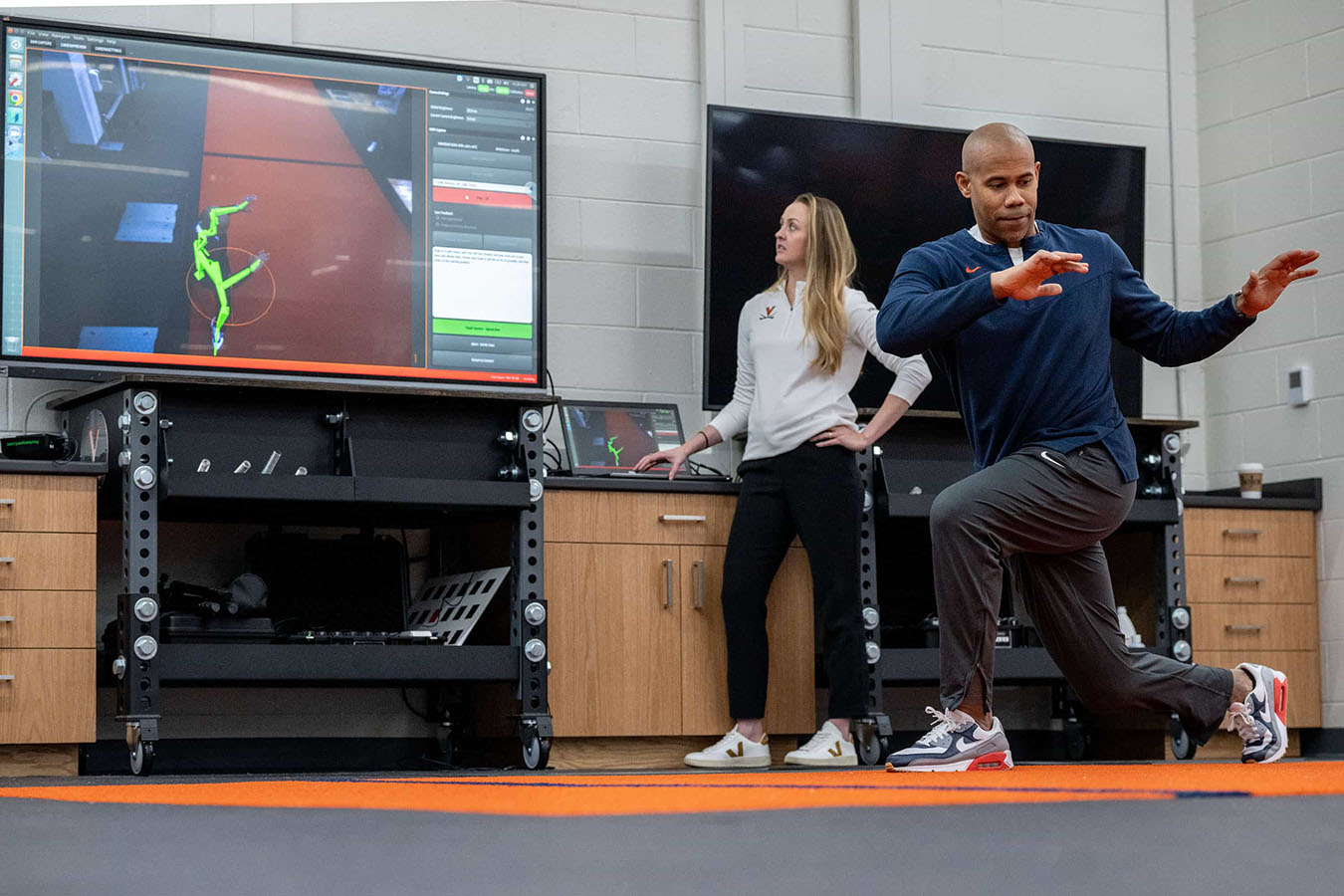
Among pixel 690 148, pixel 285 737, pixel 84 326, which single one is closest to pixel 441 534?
pixel 285 737

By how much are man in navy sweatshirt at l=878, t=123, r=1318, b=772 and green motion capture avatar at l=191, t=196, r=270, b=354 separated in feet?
6.79

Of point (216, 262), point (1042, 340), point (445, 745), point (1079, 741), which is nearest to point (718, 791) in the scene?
point (1042, 340)

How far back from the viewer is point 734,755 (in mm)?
4492

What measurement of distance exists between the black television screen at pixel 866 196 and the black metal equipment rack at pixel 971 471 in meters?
0.32

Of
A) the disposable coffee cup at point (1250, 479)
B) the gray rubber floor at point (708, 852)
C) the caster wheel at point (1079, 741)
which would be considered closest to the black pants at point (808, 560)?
the caster wheel at point (1079, 741)

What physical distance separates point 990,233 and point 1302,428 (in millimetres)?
2775

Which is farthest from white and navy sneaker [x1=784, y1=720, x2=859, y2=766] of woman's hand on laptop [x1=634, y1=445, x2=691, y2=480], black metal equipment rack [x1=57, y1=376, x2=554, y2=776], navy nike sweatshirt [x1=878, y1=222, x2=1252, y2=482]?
navy nike sweatshirt [x1=878, y1=222, x2=1252, y2=482]

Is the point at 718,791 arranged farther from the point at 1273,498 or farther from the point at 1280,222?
the point at 1280,222

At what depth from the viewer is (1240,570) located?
5.41m

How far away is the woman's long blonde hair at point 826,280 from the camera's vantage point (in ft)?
14.9

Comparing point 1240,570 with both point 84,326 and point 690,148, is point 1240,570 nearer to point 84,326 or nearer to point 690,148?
point 690,148

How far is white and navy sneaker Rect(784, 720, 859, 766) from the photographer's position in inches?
172

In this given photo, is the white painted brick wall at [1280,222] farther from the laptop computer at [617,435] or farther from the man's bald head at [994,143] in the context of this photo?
the man's bald head at [994,143]

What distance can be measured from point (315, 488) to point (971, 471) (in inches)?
73.4
